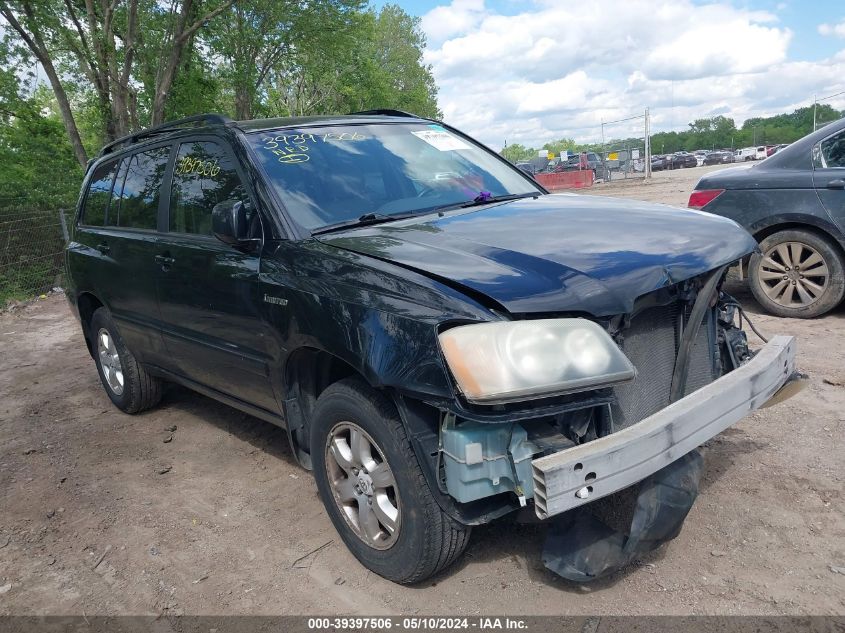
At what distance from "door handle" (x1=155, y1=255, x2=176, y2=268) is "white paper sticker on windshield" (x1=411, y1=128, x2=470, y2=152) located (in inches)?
62.3

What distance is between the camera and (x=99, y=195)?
5.12 metres

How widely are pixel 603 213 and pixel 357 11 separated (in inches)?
859

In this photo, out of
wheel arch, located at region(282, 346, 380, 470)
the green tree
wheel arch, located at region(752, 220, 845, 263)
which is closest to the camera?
wheel arch, located at region(282, 346, 380, 470)

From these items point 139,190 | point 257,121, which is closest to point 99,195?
point 139,190

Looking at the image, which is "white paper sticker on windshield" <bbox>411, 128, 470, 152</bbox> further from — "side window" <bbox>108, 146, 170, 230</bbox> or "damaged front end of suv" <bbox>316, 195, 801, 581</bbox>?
"side window" <bbox>108, 146, 170, 230</bbox>

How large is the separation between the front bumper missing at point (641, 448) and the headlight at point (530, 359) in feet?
0.65

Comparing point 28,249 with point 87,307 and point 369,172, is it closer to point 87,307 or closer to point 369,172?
point 87,307

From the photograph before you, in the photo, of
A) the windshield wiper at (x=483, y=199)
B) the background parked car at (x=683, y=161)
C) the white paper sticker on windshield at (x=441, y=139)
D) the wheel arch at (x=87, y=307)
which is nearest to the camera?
the windshield wiper at (x=483, y=199)

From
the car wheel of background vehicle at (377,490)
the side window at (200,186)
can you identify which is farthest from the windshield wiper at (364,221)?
the car wheel of background vehicle at (377,490)

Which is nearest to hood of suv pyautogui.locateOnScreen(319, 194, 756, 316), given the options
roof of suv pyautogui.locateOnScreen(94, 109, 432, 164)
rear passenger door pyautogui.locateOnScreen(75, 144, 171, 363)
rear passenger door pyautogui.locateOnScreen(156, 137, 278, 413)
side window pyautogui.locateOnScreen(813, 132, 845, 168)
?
rear passenger door pyautogui.locateOnScreen(156, 137, 278, 413)

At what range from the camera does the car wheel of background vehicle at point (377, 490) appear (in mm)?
2527

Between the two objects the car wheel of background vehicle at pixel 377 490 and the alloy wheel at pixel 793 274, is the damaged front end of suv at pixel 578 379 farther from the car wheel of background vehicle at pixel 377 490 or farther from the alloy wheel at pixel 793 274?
the alloy wheel at pixel 793 274

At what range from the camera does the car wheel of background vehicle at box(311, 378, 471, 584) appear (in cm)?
253

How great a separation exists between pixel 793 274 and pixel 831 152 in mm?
1068
